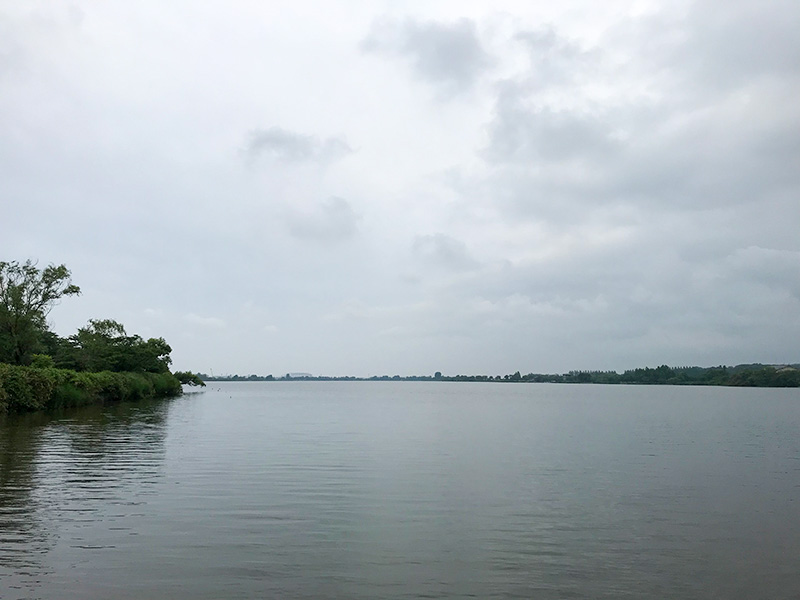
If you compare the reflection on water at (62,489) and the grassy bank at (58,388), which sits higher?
the grassy bank at (58,388)

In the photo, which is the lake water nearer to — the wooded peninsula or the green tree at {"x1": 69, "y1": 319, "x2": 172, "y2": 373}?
the wooded peninsula

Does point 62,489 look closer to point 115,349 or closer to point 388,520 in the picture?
point 388,520

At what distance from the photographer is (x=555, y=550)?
587 inches

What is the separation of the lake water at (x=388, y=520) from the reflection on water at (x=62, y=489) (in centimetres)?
8

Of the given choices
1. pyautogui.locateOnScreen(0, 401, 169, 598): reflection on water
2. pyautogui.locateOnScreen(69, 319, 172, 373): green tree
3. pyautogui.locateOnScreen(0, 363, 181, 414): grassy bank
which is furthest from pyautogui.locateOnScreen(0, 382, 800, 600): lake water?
pyautogui.locateOnScreen(69, 319, 172, 373): green tree

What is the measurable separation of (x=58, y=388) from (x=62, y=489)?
1669 inches

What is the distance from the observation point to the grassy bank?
49.8m

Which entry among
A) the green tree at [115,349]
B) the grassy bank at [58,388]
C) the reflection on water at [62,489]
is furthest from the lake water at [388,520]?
the green tree at [115,349]

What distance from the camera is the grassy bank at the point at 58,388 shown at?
49844 millimetres

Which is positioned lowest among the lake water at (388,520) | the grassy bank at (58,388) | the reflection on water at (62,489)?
the lake water at (388,520)

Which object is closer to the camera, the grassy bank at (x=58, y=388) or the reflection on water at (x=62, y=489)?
the reflection on water at (x=62, y=489)

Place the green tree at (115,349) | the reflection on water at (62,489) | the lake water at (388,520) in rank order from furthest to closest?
the green tree at (115,349)
the reflection on water at (62,489)
the lake water at (388,520)

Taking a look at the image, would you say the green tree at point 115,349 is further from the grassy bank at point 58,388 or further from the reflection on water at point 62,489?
the reflection on water at point 62,489

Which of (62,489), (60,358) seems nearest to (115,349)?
(60,358)
